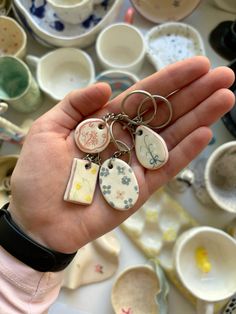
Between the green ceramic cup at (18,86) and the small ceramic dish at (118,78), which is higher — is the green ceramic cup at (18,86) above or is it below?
below

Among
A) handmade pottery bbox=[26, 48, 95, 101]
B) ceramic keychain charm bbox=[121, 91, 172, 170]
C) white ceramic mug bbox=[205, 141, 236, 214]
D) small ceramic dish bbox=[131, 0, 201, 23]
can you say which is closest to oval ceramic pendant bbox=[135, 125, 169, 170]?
ceramic keychain charm bbox=[121, 91, 172, 170]

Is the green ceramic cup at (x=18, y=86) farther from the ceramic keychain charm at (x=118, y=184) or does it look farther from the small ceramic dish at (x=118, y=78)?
the ceramic keychain charm at (x=118, y=184)

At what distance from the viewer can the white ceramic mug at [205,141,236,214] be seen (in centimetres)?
65

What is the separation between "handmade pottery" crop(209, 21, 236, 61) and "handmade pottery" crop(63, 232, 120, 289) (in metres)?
0.43

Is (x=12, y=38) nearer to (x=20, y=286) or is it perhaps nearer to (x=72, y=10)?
(x=72, y=10)

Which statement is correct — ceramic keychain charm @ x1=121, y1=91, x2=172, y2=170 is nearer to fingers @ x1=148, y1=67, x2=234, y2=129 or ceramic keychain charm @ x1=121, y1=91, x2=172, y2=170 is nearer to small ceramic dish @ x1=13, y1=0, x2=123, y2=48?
fingers @ x1=148, y1=67, x2=234, y2=129

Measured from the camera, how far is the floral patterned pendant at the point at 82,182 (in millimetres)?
527

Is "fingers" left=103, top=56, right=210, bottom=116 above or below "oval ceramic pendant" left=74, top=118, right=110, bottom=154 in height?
above

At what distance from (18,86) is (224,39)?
1.36 feet

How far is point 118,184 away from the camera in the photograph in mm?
548

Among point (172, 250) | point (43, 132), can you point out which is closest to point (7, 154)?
point (43, 132)

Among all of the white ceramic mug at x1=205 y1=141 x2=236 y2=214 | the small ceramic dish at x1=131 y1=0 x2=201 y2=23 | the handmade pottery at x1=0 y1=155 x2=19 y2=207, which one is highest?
the small ceramic dish at x1=131 y1=0 x2=201 y2=23

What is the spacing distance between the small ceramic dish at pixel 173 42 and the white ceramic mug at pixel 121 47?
1.0 inches

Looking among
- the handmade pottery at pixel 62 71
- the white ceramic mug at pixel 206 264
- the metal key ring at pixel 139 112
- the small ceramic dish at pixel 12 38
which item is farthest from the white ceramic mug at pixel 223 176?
the small ceramic dish at pixel 12 38
